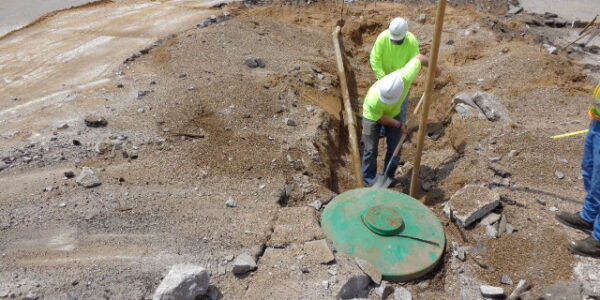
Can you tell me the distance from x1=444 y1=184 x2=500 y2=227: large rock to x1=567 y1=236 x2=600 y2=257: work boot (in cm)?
67

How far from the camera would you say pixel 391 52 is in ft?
16.8

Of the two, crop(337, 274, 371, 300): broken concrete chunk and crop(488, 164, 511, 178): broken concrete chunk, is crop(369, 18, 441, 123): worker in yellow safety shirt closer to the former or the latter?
crop(488, 164, 511, 178): broken concrete chunk

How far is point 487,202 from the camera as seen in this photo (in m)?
3.73

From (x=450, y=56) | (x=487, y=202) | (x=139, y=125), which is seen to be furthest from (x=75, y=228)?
(x=450, y=56)

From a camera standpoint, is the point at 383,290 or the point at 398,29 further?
the point at 398,29

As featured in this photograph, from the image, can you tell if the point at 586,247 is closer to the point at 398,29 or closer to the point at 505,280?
the point at 505,280

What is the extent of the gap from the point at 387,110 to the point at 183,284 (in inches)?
113

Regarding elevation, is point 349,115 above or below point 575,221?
above

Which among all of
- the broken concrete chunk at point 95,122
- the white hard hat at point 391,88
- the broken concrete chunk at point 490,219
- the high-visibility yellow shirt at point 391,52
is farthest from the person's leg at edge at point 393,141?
the broken concrete chunk at point 95,122

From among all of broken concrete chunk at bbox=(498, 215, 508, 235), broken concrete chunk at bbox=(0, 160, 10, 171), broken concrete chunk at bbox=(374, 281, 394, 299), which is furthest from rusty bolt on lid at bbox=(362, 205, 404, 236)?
broken concrete chunk at bbox=(0, 160, 10, 171)

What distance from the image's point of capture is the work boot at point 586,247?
128 inches

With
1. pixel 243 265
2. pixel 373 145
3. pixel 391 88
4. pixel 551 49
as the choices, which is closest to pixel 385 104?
pixel 391 88

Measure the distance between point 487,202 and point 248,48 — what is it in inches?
180

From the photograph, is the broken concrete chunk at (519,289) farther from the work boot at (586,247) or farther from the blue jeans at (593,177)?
the blue jeans at (593,177)
